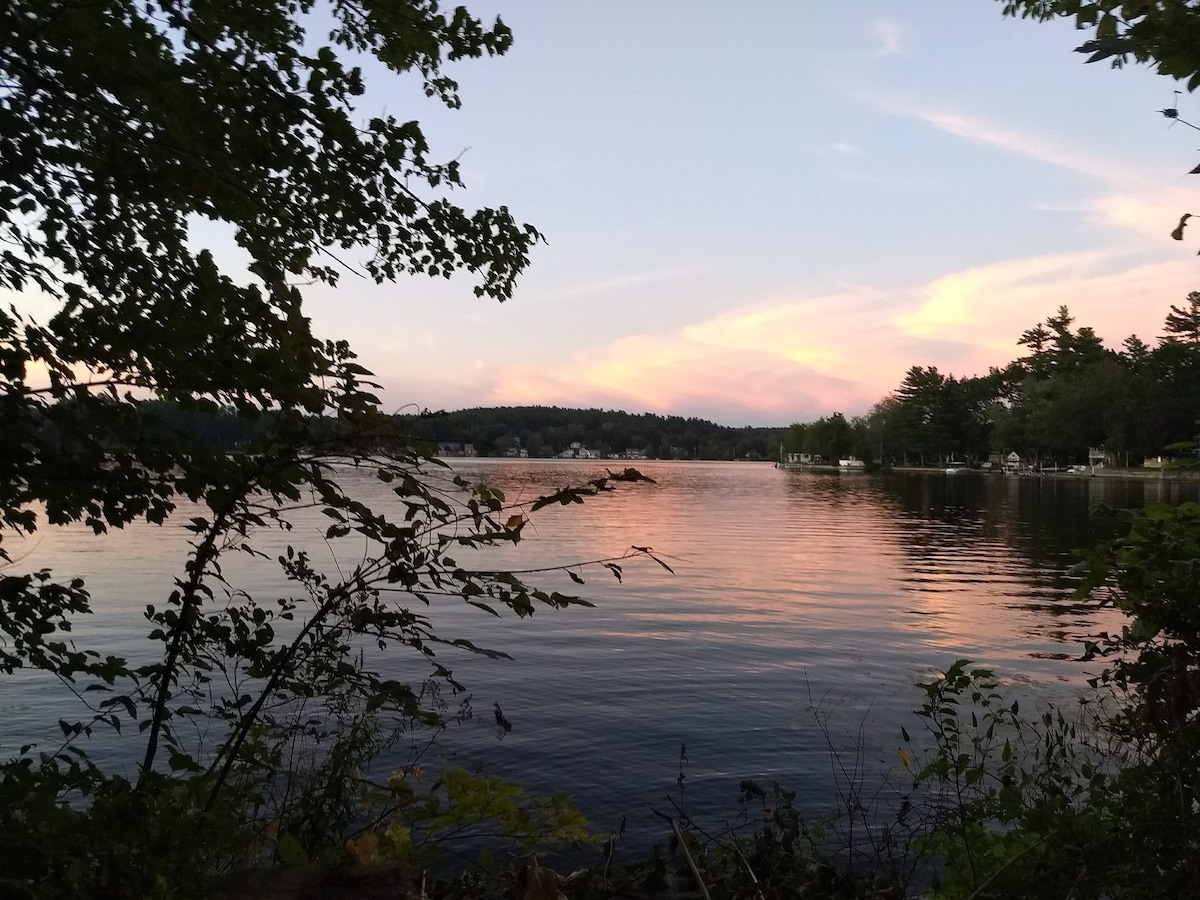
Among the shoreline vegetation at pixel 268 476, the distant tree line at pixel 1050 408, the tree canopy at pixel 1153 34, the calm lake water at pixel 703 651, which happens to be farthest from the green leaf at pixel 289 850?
the distant tree line at pixel 1050 408

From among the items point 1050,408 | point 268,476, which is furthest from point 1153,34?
point 1050,408

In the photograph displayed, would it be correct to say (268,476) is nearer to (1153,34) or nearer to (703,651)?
(1153,34)

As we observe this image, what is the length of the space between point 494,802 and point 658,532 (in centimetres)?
3323

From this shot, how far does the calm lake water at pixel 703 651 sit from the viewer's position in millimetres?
8625

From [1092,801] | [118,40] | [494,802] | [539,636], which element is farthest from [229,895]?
[539,636]

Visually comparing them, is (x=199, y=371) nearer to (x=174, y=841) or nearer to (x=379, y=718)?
(x=174, y=841)

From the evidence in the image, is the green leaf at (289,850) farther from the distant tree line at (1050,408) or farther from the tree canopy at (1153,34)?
the distant tree line at (1050,408)

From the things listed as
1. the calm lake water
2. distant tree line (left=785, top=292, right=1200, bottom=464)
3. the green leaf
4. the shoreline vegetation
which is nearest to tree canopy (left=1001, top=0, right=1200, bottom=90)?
the shoreline vegetation

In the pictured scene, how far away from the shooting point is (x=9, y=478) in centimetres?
309

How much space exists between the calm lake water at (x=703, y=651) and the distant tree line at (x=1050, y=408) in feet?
182

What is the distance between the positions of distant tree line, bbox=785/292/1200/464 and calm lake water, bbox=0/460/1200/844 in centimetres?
5541

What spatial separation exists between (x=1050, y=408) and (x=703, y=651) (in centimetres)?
12149

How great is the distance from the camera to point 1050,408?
120m

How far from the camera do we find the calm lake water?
862cm
